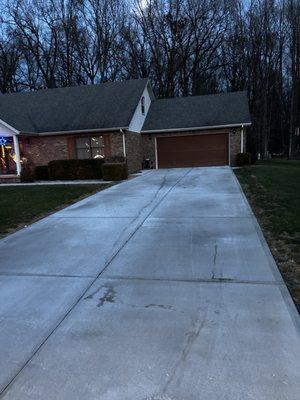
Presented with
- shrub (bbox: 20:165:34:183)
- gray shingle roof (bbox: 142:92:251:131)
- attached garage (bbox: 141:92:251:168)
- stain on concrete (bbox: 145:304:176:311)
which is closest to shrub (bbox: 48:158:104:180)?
shrub (bbox: 20:165:34:183)

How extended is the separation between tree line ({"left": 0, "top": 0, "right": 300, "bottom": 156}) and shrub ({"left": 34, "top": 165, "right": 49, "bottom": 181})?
19.1 metres

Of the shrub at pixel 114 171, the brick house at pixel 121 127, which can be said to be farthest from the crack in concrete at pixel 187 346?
the brick house at pixel 121 127

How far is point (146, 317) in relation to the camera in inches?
146

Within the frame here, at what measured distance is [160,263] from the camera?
524 centimetres

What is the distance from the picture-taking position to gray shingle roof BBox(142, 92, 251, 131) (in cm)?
2295

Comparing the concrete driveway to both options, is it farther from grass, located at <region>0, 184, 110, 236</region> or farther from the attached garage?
the attached garage

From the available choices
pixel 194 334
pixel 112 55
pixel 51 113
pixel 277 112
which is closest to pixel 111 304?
pixel 194 334

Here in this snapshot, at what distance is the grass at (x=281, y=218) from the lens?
4.95 metres

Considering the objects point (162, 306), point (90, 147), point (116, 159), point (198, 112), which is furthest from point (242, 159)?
point (162, 306)

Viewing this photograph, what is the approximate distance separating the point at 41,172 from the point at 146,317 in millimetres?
16984

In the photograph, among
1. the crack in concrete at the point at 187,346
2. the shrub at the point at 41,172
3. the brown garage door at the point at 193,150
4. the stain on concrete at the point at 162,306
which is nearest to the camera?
the crack in concrete at the point at 187,346

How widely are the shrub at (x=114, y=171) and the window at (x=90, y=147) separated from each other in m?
3.87

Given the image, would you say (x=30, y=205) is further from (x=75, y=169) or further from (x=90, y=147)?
(x=90, y=147)

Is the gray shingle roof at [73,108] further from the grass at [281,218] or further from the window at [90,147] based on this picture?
the grass at [281,218]
